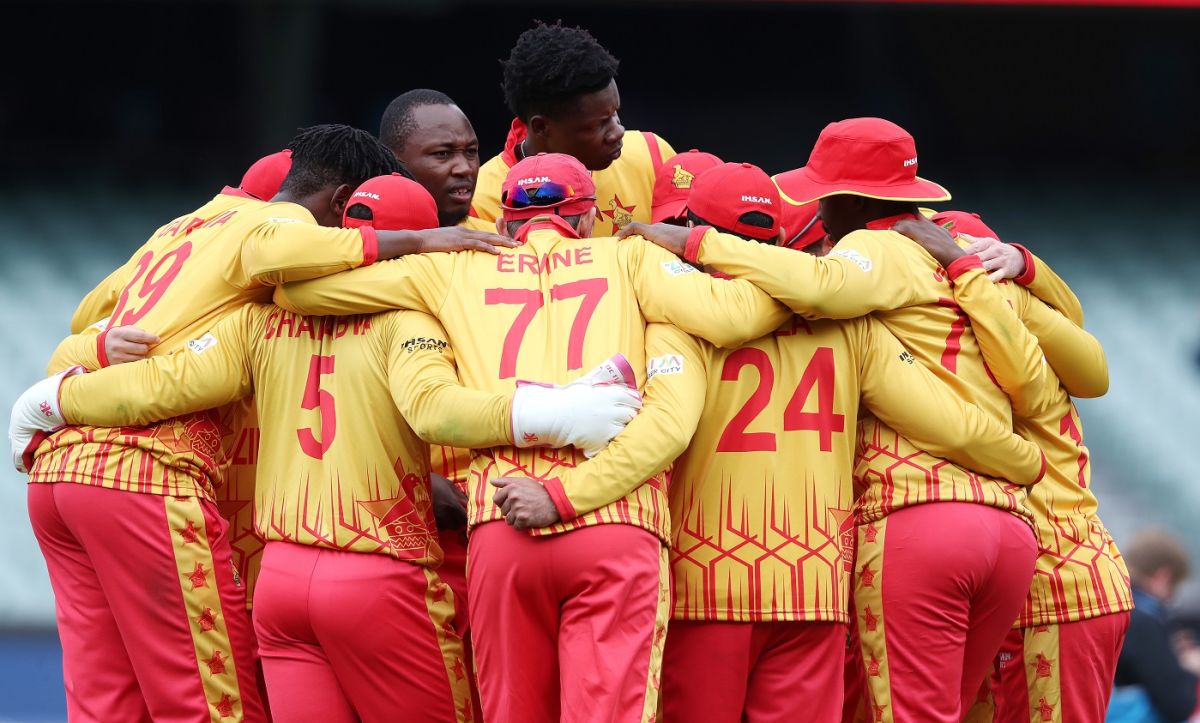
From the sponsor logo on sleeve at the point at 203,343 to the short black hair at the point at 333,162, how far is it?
1.73 feet

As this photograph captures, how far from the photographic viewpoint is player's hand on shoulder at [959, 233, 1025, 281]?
15.0ft

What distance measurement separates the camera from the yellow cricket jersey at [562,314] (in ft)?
12.7

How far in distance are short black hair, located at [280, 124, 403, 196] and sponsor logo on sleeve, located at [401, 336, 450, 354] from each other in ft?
2.65

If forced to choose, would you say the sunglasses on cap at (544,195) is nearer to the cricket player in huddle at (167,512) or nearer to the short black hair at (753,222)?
the cricket player in huddle at (167,512)

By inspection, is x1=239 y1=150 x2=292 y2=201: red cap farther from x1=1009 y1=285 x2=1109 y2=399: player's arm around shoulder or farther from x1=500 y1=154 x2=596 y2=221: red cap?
x1=1009 y1=285 x2=1109 y2=399: player's arm around shoulder

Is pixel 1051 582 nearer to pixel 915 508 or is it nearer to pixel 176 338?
pixel 915 508

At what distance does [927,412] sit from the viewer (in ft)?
13.9

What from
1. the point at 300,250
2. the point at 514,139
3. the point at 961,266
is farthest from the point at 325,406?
the point at 961,266

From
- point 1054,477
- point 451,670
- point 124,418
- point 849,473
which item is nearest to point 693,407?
point 849,473

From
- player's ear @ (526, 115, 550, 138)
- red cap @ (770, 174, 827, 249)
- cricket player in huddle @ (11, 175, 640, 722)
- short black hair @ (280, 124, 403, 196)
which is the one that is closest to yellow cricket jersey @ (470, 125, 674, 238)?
player's ear @ (526, 115, 550, 138)

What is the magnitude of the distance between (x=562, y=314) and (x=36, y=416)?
1660mm

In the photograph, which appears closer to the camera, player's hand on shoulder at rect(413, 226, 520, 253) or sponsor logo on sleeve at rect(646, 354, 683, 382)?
sponsor logo on sleeve at rect(646, 354, 683, 382)

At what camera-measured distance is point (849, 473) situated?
167 inches

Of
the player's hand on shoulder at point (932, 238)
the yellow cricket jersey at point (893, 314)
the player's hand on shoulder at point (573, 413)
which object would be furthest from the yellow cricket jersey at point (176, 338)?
the player's hand on shoulder at point (932, 238)
